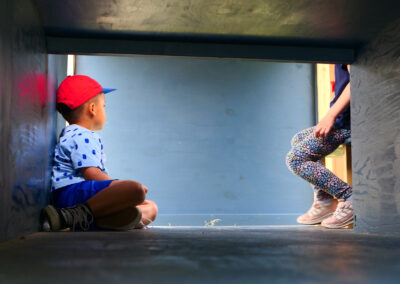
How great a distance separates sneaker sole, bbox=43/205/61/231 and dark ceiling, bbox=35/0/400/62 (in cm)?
52

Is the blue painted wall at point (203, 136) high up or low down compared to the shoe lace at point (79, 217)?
up

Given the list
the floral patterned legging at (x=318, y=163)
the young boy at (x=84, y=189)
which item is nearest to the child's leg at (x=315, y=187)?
the floral patterned legging at (x=318, y=163)

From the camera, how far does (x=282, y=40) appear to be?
Answer: 1471mm

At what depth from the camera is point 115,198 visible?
5.08 feet

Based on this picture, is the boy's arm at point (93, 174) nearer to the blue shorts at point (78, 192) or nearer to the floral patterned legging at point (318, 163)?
the blue shorts at point (78, 192)

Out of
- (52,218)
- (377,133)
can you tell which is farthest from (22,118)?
(377,133)

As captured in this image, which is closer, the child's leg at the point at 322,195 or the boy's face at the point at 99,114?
the boy's face at the point at 99,114

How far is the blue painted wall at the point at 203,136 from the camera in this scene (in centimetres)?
318

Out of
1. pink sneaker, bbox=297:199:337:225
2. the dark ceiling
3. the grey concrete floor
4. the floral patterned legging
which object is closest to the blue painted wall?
pink sneaker, bbox=297:199:337:225

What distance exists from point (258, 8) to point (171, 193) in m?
2.11

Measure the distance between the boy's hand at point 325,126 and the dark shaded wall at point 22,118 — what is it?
1.09m

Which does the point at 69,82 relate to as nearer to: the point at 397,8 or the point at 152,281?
the point at 397,8

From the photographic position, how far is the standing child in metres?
1.82

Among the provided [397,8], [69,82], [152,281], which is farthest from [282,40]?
[152,281]
